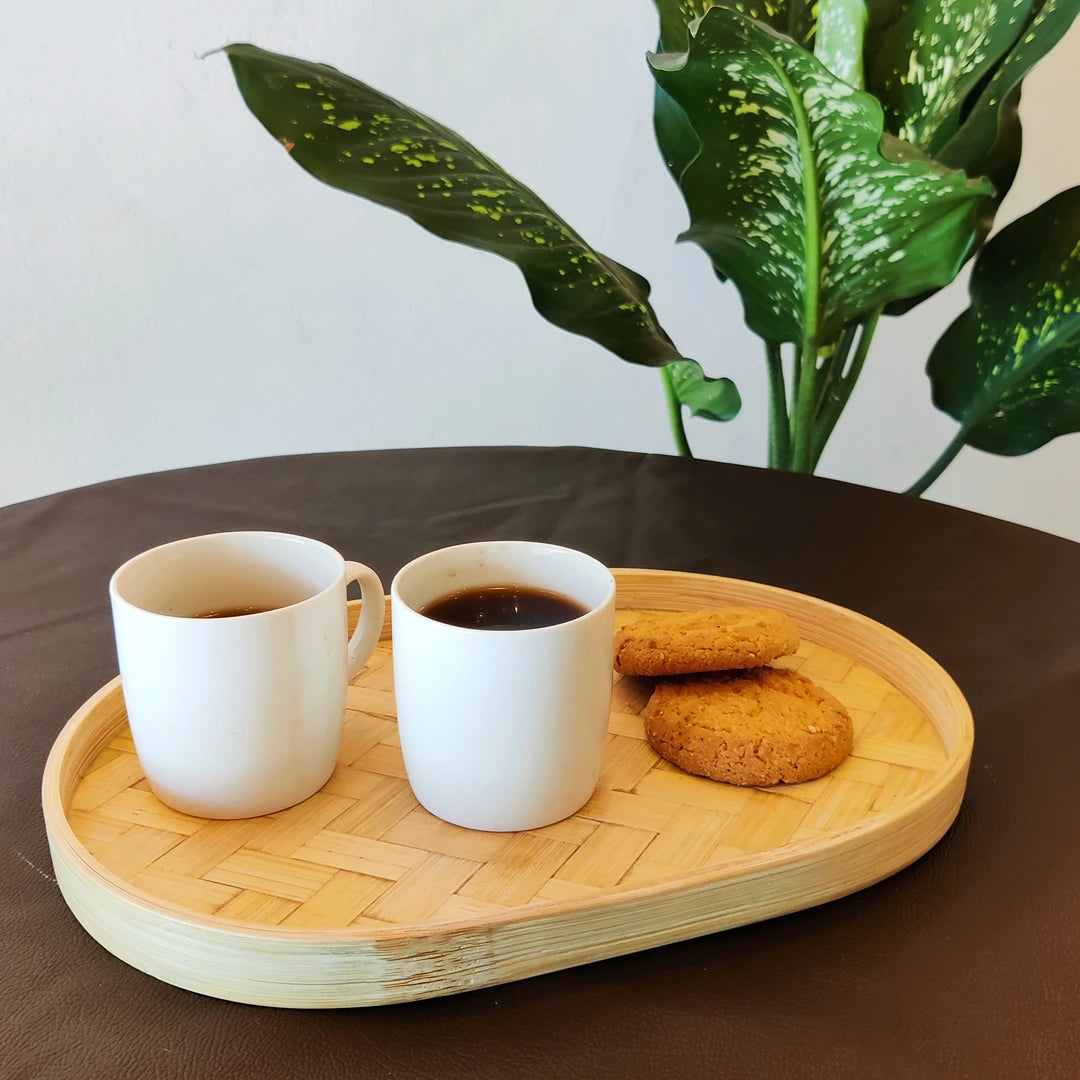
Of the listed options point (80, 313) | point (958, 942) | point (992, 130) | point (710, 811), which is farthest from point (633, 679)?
point (80, 313)

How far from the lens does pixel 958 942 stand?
542mm

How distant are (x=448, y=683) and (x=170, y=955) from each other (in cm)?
19

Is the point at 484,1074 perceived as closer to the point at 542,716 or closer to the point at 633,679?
the point at 542,716

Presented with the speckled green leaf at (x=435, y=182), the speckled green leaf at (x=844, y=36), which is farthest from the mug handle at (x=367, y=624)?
the speckled green leaf at (x=844, y=36)

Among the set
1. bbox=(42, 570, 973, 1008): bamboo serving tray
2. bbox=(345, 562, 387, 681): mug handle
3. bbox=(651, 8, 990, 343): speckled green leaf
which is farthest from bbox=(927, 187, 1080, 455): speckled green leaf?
bbox=(345, 562, 387, 681): mug handle

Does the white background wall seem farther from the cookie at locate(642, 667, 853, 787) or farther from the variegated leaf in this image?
the cookie at locate(642, 667, 853, 787)

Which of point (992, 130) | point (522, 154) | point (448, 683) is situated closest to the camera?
point (448, 683)

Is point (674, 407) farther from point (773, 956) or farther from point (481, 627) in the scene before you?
point (773, 956)

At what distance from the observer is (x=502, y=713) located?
0.59 metres

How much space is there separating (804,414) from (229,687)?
1001mm

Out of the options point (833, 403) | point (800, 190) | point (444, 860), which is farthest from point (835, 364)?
point (444, 860)

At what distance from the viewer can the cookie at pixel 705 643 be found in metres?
0.73

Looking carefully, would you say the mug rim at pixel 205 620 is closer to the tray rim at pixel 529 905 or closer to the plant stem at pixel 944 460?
the tray rim at pixel 529 905

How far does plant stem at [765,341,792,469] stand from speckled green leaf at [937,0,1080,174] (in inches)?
12.3
